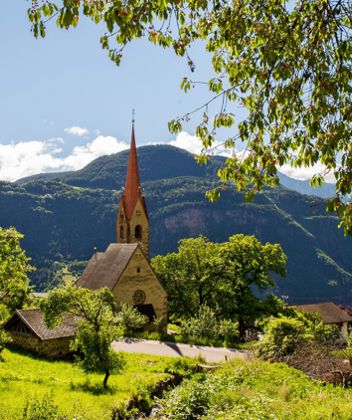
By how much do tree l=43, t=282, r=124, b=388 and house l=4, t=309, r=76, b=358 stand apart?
657 centimetres

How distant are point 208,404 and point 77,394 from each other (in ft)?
20.5

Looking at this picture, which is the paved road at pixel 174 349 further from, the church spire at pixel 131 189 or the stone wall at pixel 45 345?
the church spire at pixel 131 189

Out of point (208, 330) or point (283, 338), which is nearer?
point (283, 338)

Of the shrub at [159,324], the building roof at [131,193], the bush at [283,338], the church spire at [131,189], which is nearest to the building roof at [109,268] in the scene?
the shrub at [159,324]

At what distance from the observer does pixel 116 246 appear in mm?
40938

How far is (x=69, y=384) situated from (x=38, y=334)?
30.3 feet

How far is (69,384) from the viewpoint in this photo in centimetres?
1823

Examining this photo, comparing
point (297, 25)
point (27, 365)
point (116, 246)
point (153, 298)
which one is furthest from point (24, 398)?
point (116, 246)

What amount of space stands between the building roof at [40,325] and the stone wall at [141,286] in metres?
7.45

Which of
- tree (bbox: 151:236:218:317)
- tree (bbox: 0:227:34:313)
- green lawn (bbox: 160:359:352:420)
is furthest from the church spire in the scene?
green lawn (bbox: 160:359:352:420)

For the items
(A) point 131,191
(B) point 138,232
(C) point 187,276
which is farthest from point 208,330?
(A) point 131,191

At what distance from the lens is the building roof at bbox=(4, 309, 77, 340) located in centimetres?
2695

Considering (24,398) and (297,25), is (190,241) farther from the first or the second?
(297,25)

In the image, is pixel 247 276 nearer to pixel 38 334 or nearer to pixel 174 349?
pixel 174 349
